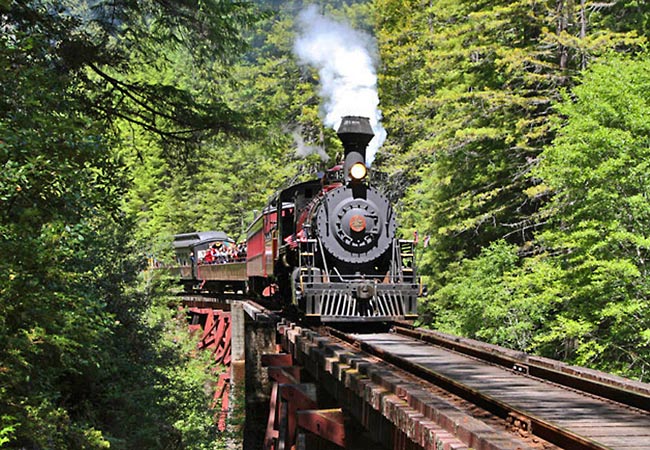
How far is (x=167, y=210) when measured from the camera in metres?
48.5

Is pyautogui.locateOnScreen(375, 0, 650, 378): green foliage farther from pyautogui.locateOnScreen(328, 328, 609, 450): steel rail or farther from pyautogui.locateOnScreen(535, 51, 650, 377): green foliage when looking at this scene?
pyautogui.locateOnScreen(328, 328, 609, 450): steel rail

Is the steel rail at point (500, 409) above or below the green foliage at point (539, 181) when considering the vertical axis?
below

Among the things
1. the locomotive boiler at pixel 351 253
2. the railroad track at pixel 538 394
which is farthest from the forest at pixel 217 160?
the railroad track at pixel 538 394

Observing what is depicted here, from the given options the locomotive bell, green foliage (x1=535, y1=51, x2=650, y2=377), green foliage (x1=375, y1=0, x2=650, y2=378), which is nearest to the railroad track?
the locomotive bell

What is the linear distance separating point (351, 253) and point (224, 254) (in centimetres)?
1662

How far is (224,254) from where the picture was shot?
2753 centimetres

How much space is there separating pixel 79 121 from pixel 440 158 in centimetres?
1501

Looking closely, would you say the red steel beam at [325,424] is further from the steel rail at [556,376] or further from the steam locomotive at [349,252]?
the steam locomotive at [349,252]

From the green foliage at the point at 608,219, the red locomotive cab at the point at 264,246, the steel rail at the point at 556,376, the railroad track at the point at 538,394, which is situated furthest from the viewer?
the red locomotive cab at the point at 264,246

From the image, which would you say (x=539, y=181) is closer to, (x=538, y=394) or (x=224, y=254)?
A: (x=224, y=254)

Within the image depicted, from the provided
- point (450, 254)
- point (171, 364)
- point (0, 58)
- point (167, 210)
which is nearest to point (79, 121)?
point (0, 58)

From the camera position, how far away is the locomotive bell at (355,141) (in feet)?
36.7

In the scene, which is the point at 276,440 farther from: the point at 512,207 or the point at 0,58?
the point at 512,207

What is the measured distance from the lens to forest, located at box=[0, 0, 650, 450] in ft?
23.4
